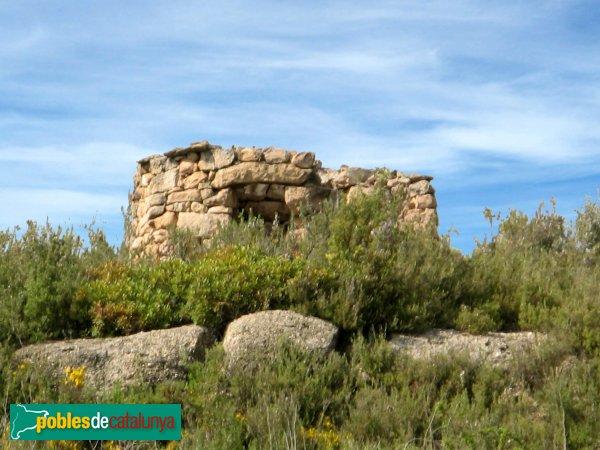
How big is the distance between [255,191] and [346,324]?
9.04 meters

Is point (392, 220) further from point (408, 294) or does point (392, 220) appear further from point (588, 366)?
point (588, 366)

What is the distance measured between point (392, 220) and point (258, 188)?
7499 mm

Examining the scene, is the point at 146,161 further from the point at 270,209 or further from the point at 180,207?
the point at 270,209

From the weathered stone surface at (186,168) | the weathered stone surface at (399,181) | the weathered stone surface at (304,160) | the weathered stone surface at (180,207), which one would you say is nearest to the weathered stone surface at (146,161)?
the weathered stone surface at (186,168)

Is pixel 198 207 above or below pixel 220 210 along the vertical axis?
above

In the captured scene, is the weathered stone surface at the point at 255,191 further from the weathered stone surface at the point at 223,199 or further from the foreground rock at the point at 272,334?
the foreground rock at the point at 272,334

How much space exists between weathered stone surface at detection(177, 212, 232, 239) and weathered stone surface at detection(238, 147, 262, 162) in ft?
4.27

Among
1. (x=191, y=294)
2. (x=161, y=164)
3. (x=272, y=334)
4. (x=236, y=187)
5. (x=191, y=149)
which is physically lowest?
(x=272, y=334)

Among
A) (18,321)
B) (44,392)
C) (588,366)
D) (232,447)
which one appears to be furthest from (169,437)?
(588,366)

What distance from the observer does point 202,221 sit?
659 inches

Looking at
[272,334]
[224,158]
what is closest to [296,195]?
[224,158]

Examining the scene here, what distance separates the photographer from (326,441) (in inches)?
268

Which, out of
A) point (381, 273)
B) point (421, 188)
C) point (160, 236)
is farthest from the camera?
Result: point (421, 188)

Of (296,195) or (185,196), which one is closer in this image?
(296,195)
